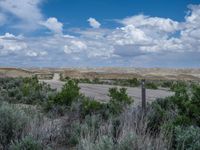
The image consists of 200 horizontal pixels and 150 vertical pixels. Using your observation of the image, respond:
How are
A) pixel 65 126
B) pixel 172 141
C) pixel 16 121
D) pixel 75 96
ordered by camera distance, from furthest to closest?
pixel 75 96 < pixel 65 126 < pixel 16 121 < pixel 172 141

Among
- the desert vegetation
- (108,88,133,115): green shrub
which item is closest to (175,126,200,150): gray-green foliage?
the desert vegetation

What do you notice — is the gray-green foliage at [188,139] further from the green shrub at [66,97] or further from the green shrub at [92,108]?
the green shrub at [66,97]

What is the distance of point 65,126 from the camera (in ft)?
38.5

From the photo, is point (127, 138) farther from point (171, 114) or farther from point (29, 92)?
point (29, 92)

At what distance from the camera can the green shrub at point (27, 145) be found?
884 centimetres

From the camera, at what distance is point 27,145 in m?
8.87

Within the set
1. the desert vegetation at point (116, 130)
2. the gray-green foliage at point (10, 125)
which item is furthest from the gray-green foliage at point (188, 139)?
the gray-green foliage at point (10, 125)

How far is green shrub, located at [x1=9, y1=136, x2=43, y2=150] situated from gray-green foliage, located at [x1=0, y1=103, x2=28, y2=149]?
999 mm

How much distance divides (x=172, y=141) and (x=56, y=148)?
3.15 meters

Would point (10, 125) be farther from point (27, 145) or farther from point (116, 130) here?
point (116, 130)

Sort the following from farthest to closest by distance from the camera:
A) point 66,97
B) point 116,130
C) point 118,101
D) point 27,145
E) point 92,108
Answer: point 66,97, point 118,101, point 92,108, point 116,130, point 27,145

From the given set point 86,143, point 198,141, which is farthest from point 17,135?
point 198,141

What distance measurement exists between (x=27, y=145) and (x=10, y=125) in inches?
70.7

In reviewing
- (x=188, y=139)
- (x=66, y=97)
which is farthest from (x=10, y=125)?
(x=66, y=97)
